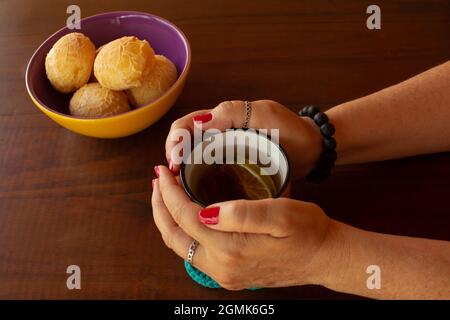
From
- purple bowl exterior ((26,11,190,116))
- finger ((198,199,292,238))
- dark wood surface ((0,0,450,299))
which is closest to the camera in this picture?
finger ((198,199,292,238))

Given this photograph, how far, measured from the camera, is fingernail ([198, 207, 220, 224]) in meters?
0.47

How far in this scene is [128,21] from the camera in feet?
2.49

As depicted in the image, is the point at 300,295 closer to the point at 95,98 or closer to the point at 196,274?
the point at 196,274

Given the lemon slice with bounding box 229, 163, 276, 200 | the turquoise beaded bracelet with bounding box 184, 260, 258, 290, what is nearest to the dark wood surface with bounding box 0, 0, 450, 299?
the turquoise beaded bracelet with bounding box 184, 260, 258, 290

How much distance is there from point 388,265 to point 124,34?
1.82 ft

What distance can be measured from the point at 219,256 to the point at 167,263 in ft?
0.34

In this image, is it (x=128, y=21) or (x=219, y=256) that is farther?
(x=128, y=21)

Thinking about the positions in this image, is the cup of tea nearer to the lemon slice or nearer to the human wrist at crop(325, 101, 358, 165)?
the lemon slice

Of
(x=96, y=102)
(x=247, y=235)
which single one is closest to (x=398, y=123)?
(x=247, y=235)

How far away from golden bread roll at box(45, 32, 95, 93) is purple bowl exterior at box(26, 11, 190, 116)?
0.02 m

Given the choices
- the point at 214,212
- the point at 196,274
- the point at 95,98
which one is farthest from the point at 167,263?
the point at 95,98

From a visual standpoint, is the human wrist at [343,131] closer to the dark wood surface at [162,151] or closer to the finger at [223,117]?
the dark wood surface at [162,151]

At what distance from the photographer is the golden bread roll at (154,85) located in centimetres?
67

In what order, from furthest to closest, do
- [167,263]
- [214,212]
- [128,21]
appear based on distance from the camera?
[128,21] < [167,263] < [214,212]
